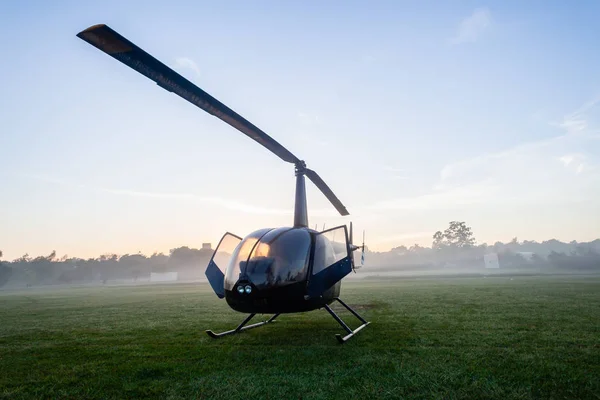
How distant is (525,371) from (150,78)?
6384mm

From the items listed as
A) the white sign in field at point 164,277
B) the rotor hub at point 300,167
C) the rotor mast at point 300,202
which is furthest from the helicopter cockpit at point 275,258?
the white sign in field at point 164,277

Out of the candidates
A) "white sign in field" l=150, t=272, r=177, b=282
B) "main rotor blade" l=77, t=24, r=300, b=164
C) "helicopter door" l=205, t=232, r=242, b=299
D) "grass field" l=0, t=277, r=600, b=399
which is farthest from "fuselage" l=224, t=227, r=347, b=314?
"white sign in field" l=150, t=272, r=177, b=282

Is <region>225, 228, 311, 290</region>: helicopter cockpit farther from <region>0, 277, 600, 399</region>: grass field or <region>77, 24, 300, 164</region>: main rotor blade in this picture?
<region>77, 24, 300, 164</region>: main rotor blade

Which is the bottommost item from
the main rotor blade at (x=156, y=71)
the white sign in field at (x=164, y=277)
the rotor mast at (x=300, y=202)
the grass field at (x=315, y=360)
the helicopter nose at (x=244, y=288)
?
the white sign in field at (x=164, y=277)

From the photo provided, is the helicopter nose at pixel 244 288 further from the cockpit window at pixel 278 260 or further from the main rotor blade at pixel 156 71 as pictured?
the main rotor blade at pixel 156 71

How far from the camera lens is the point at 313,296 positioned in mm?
6508

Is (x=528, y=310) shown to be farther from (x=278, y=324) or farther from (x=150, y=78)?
(x=150, y=78)

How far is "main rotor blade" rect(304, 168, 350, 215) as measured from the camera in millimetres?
8148

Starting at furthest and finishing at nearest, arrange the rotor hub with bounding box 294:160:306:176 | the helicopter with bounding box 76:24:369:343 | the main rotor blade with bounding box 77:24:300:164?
1. the rotor hub with bounding box 294:160:306:176
2. the helicopter with bounding box 76:24:369:343
3. the main rotor blade with bounding box 77:24:300:164

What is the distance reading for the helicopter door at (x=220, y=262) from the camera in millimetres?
7289

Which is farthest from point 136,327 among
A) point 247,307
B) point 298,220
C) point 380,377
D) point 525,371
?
point 525,371

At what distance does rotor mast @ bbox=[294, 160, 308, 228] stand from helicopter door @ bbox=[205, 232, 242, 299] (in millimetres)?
1489

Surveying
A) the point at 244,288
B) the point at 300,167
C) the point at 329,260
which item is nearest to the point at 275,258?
the point at 244,288

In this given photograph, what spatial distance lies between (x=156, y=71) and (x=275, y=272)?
154 inches
